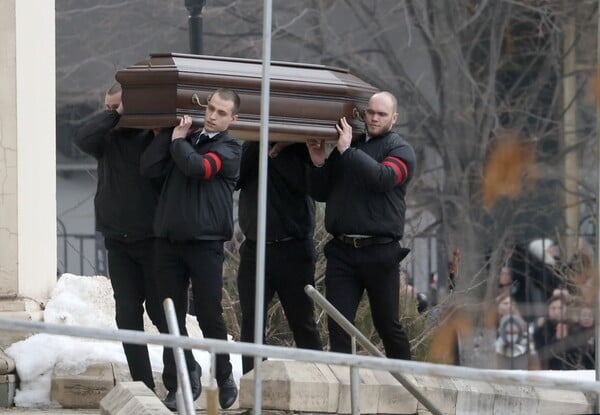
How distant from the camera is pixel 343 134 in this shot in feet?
27.8

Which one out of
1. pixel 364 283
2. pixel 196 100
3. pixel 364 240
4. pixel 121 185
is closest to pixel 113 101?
pixel 121 185

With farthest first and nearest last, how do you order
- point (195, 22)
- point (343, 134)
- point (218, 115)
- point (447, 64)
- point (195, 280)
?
point (447, 64) < point (195, 22) < point (343, 134) < point (195, 280) < point (218, 115)

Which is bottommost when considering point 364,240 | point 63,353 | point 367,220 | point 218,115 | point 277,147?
point 63,353

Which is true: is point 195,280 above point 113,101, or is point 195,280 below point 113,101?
below

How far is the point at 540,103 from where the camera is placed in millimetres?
19422

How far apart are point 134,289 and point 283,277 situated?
0.78 m

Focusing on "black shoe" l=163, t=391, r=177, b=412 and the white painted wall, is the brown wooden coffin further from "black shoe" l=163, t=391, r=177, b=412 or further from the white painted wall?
the white painted wall

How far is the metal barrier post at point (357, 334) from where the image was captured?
765 centimetres

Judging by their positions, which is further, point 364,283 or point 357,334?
point 364,283

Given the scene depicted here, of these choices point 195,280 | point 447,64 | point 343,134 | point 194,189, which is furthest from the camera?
point 447,64

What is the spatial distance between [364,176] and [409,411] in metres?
Result: 1.20

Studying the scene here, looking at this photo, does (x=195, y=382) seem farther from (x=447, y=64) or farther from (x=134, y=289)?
(x=447, y=64)

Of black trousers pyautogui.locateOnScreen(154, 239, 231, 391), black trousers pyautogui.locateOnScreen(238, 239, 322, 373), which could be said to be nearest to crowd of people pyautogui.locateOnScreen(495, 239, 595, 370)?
black trousers pyautogui.locateOnScreen(238, 239, 322, 373)

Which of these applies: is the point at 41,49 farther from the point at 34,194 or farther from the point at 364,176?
the point at 364,176
